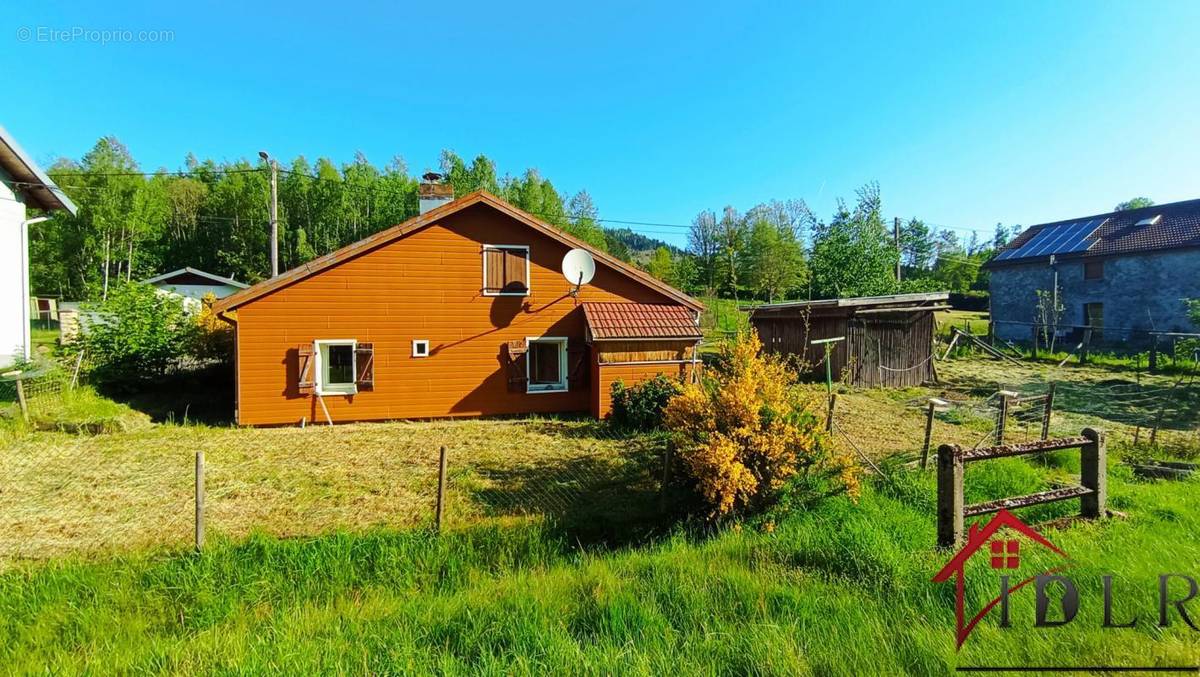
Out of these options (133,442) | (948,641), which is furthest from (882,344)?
(133,442)

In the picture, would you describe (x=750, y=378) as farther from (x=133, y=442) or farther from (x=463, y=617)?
(x=133, y=442)

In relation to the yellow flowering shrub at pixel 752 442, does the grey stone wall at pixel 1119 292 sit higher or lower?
higher

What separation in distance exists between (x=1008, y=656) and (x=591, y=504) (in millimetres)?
4562

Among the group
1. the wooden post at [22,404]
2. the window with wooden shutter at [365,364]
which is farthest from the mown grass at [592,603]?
the wooden post at [22,404]

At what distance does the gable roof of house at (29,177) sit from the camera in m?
11.9

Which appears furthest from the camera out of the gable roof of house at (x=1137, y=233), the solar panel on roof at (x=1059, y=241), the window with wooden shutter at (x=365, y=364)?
the solar panel on roof at (x=1059, y=241)

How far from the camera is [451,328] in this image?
12.0 m

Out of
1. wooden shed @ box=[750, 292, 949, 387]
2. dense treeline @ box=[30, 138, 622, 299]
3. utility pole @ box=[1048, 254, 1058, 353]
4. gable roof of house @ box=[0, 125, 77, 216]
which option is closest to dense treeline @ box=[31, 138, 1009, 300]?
dense treeline @ box=[30, 138, 622, 299]

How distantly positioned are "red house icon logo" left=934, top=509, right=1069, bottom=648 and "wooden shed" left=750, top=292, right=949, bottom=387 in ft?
40.2

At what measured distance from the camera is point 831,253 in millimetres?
26297

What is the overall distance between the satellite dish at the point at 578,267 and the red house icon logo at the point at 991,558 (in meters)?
9.50

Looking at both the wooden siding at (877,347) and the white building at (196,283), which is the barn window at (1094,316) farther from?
the white building at (196,283)

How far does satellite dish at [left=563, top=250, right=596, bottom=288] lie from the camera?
39.7ft

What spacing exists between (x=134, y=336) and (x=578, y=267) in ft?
38.0
